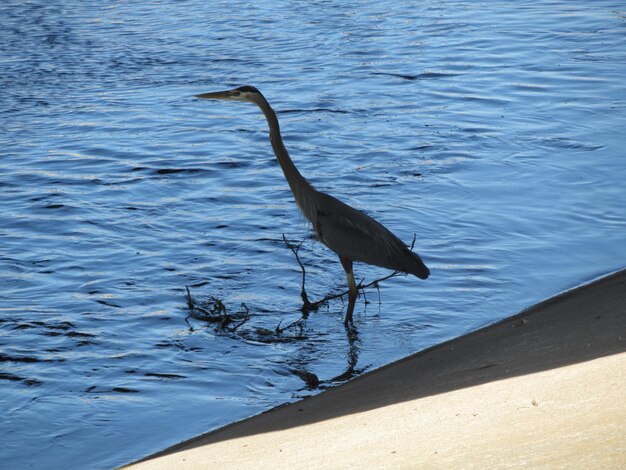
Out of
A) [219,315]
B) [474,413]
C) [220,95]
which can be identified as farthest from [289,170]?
[474,413]

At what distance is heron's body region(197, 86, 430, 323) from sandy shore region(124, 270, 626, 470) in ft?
3.15

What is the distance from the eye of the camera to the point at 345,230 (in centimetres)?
789

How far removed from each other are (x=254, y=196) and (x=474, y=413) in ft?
21.0

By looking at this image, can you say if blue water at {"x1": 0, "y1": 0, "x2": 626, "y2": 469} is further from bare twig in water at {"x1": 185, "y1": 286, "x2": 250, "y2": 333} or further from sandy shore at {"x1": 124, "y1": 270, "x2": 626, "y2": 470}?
sandy shore at {"x1": 124, "y1": 270, "x2": 626, "y2": 470}

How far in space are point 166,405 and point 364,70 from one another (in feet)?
34.5

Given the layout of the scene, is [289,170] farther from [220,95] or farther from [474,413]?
[474,413]

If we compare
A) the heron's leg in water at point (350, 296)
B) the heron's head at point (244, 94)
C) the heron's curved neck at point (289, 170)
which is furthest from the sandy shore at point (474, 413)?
the heron's head at point (244, 94)

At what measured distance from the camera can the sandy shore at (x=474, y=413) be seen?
12.9 ft

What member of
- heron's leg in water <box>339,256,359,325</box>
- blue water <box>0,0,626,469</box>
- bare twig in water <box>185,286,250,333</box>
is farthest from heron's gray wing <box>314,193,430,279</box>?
bare twig in water <box>185,286,250,333</box>

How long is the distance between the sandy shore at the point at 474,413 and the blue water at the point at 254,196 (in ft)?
1.94

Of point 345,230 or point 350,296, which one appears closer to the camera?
point 350,296

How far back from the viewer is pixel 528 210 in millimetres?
9898

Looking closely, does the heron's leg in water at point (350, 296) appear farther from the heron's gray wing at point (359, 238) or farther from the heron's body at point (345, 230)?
the heron's gray wing at point (359, 238)

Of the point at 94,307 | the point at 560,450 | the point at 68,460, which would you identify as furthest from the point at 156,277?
the point at 560,450
